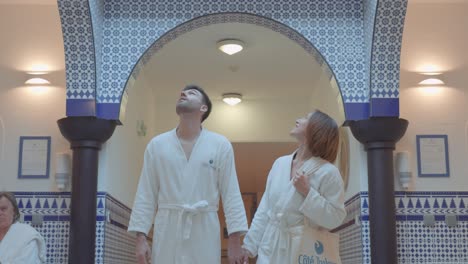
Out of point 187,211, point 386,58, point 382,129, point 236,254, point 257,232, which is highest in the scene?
point 386,58

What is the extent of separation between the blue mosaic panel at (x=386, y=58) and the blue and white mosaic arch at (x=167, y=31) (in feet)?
0.06

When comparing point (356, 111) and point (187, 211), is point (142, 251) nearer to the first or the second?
point (187, 211)

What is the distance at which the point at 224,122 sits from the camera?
31.4 feet

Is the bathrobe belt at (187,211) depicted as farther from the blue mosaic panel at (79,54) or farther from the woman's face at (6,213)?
the blue mosaic panel at (79,54)

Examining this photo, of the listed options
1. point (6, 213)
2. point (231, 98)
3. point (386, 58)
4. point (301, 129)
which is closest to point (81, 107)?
point (6, 213)

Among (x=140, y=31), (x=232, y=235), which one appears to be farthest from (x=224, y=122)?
(x=232, y=235)

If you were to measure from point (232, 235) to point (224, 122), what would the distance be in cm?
585

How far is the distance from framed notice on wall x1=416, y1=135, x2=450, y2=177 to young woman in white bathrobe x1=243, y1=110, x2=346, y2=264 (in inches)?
110

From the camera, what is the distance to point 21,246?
5.08 meters

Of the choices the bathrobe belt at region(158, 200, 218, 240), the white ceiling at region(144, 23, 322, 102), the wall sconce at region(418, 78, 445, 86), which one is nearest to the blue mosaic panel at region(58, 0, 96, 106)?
the white ceiling at region(144, 23, 322, 102)

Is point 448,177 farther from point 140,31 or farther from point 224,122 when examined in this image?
point 224,122

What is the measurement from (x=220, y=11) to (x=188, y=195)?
8.82 ft

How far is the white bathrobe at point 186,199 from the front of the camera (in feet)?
12.0

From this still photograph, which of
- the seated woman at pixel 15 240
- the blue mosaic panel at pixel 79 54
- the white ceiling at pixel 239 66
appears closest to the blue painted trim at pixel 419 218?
the white ceiling at pixel 239 66
